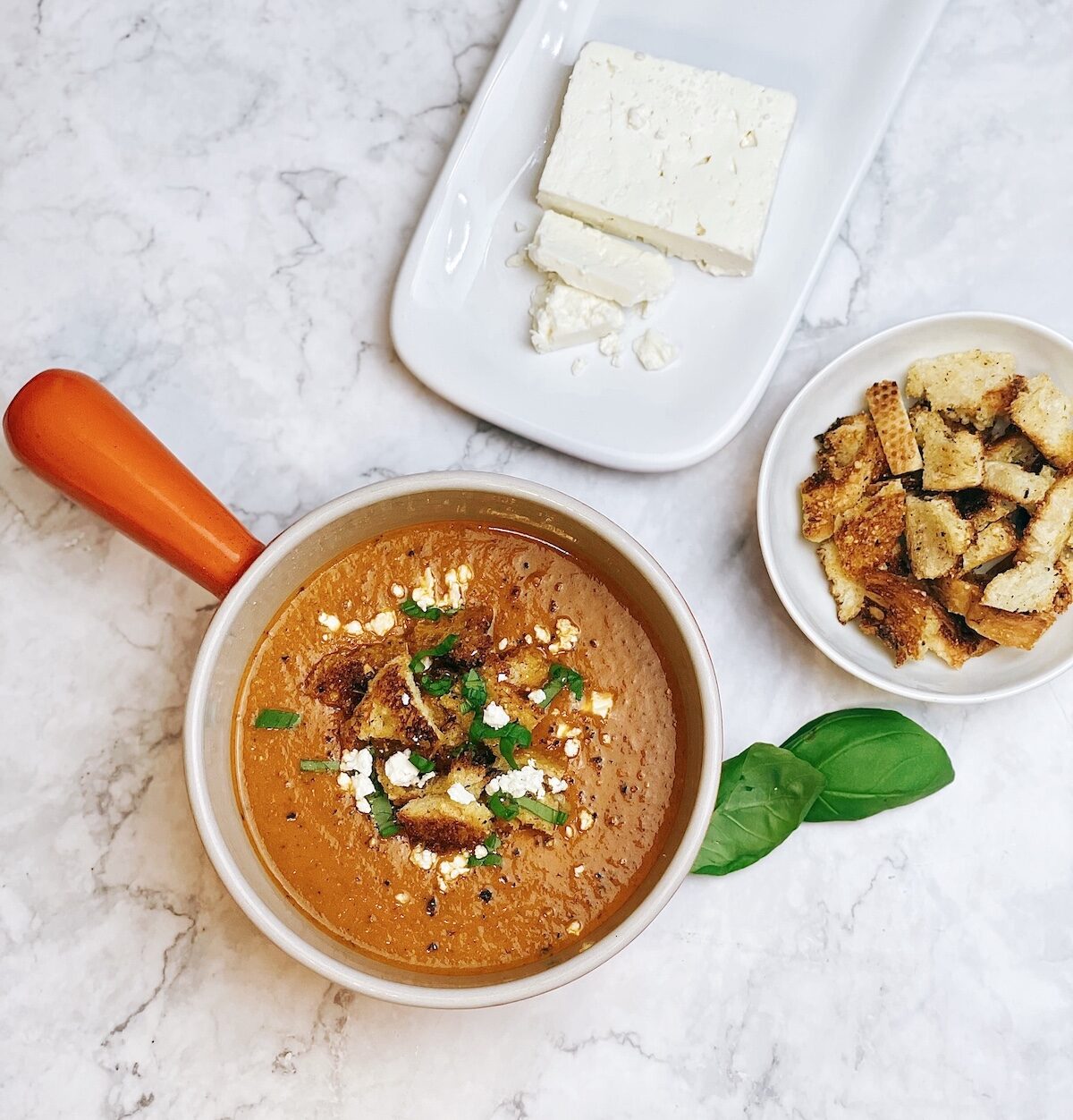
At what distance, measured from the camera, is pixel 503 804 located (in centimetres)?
152

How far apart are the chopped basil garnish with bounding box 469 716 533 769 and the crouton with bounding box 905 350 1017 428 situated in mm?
919

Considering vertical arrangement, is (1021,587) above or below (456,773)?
above

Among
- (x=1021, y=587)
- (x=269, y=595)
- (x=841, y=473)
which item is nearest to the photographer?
(x=269, y=595)

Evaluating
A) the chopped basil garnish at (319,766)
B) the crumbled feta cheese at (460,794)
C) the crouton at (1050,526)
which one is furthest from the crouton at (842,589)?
the chopped basil garnish at (319,766)

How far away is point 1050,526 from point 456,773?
40.7 inches

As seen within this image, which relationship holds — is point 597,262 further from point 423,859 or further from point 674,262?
point 423,859

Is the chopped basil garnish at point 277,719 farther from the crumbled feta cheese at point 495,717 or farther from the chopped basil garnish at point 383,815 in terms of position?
the crumbled feta cheese at point 495,717

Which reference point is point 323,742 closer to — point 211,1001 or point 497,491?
point 497,491

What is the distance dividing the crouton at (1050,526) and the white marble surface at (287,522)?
33cm

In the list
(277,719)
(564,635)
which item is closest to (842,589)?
(564,635)

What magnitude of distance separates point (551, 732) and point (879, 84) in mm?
1295

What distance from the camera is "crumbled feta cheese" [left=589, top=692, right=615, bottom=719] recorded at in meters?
1.58

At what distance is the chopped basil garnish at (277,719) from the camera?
1.57 meters

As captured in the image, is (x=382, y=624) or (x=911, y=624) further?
(x=911, y=624)
